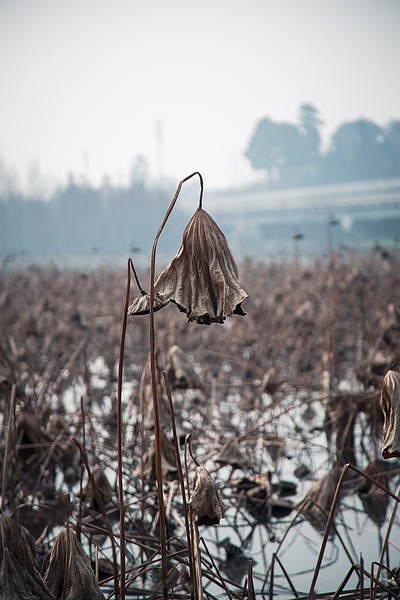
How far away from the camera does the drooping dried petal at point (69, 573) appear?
1.02 meters

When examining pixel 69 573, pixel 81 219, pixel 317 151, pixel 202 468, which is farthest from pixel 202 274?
pixel 317 151

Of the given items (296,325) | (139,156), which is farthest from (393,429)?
(139,156)

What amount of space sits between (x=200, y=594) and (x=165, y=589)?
0.21 feet

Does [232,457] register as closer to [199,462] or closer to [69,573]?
[199,462]

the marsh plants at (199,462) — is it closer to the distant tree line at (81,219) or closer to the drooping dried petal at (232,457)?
the drooping dried petal at (232,457)

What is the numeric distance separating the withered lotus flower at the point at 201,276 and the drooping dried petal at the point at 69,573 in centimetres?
36

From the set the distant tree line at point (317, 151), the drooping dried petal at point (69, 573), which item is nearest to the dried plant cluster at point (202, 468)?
the drooping dried petal at point (69, 573)

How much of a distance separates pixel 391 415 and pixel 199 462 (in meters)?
1.54

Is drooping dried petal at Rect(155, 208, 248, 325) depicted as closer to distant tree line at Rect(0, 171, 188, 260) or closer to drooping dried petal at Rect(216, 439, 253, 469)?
drooping dried petal at Rect(216, 439, 253, 469)

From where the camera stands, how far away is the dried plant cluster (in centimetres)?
106

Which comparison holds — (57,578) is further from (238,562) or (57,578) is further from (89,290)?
(89,290)

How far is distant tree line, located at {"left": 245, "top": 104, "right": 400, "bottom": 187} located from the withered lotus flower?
45.2m

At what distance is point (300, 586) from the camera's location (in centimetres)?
185

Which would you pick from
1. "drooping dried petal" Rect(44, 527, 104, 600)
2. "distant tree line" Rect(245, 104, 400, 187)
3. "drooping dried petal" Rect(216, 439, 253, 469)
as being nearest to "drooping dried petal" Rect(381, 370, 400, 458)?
"drooping dried petal" Rect(44, 527, 104, 600)
